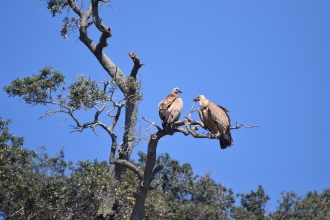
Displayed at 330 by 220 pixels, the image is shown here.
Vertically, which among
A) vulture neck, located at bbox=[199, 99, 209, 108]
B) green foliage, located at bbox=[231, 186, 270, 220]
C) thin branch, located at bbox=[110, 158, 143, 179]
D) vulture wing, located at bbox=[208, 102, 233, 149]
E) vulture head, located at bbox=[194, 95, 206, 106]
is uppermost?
green foliage, located at bbox=[231, 186, 270, 220]

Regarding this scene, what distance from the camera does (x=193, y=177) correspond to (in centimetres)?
3055

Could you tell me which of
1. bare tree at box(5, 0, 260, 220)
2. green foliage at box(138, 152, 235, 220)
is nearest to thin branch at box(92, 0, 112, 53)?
bare tree at box(5, 0, 260, 220)

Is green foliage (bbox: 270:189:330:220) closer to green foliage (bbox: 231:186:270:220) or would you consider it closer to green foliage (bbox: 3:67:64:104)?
green foliage (bbox: 231:186:270:220)

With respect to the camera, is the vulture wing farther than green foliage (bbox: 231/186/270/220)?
No

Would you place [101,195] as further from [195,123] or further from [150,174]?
[195,123]

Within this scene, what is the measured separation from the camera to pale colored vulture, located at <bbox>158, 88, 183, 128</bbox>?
48.8 feet

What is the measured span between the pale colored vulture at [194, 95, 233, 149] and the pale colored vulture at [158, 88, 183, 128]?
59 cm

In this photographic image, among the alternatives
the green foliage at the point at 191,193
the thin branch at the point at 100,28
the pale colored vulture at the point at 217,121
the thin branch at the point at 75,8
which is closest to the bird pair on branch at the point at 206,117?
the pale colored vulture at the point at 217,121

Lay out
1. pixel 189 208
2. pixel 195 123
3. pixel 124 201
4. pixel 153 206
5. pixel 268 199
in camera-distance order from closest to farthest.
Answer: pixel 195 123
pixel 124 201
pixel 153 206
pixel 189 208
pixel 268 199

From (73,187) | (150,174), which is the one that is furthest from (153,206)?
(150,174)

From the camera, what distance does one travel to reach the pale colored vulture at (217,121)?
1552 cm

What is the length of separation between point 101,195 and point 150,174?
2162mm

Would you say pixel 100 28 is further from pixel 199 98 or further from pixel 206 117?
pixel 206 117

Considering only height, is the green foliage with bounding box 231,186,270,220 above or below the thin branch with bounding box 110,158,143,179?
above
